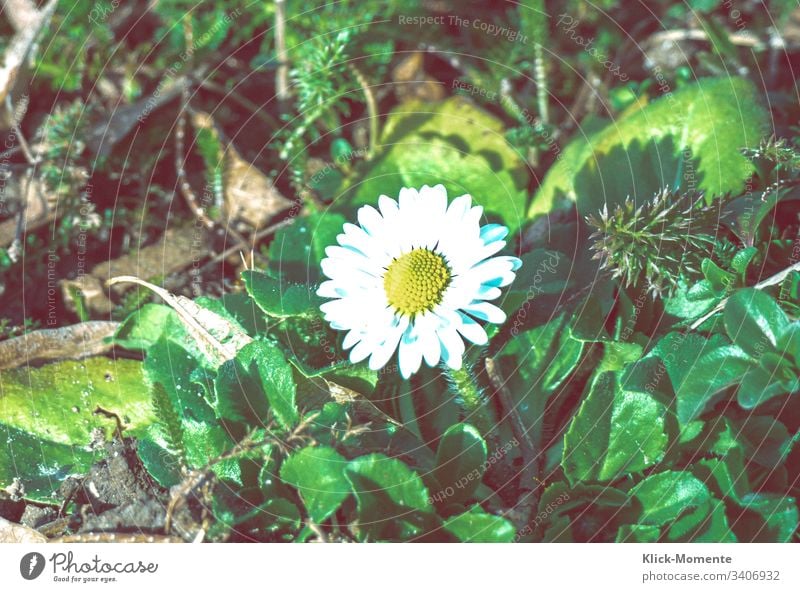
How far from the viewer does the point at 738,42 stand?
12.0ft

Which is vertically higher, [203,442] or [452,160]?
[452,160]

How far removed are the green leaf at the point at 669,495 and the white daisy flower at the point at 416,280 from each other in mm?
659

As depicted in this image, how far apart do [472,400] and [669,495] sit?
0.62m

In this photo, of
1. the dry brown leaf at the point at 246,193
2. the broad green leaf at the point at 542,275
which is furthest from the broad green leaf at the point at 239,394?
the dry brown leaf at the point at 246,193

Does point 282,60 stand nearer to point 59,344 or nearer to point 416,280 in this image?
point 59,344

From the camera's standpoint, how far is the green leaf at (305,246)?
288cm

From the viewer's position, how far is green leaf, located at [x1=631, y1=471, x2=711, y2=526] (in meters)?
2.29

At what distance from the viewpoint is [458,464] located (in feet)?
7.86

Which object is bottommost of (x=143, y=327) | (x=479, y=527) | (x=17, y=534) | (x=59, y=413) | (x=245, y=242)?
(x=17, y=534)

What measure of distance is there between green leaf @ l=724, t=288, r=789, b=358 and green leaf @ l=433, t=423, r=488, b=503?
31.7 inches

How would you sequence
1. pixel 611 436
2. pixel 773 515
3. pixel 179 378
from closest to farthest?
1. pixel 773 515
2. pixel 611 436
3. pixel 179 378

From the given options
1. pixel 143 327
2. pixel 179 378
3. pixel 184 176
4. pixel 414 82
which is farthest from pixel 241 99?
pixel 179 378

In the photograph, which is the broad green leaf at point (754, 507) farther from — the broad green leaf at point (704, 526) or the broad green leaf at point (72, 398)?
the broad green leaf at point (72, 398)
